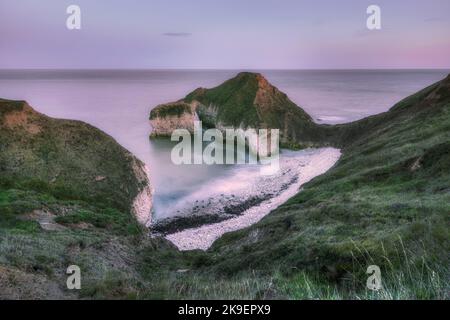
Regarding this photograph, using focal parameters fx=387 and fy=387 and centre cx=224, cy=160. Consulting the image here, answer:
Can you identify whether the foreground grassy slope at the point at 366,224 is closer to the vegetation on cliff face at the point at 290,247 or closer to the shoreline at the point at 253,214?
the vegetation on cliff face at the point at 290,247

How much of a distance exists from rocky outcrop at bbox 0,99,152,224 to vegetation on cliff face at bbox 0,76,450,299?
1453 mm

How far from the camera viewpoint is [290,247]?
1555 centimetres

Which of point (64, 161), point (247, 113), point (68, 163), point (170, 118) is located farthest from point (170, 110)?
point (68, 163)

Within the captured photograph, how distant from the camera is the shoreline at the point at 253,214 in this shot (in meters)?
29.0

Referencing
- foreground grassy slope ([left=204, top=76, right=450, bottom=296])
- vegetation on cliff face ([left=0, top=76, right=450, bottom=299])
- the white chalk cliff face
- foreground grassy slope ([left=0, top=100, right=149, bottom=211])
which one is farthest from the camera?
the white chalk cliff face

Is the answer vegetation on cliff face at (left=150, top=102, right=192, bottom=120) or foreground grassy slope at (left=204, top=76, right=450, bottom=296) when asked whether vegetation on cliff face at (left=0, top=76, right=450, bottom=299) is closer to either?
foreground grassy slope at (left=204, top=76, right=450, bottom=296)

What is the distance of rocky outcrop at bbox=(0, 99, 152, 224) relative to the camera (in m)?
29.8

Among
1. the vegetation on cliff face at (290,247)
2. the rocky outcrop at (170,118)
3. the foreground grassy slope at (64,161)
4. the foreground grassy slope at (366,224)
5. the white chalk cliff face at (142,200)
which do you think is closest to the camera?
the vegetation on cliff face at (290,247)

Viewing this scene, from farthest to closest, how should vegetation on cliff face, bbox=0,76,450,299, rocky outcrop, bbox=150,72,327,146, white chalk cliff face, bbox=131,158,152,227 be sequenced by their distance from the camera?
rocky outcrop, bbox=150,72,327,146 → white chalk cliff face, bbox=131,158,152,227 → vegetation on cliff face, bbox=0,76,450,299

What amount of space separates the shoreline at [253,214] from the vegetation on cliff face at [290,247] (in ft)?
10.9

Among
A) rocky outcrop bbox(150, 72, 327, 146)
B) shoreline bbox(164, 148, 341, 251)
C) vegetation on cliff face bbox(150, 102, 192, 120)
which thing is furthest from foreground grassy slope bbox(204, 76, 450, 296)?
vegetation on cliff face bbox(150, 102, 192, 120)

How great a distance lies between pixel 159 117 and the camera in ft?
252

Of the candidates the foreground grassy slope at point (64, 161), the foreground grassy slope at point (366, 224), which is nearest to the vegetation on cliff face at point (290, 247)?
the foreground grassy slope at point (366, 224)

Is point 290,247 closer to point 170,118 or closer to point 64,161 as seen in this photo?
point 64,161
